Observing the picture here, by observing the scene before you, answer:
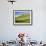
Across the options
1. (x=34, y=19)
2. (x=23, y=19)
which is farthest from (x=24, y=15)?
(x=34, y=19)

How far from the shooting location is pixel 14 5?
16.6ft

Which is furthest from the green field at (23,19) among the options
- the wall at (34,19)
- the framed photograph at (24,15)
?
the wall at (34,19)

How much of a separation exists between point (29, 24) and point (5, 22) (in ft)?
2.96

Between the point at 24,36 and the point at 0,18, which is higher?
the point at 0,18

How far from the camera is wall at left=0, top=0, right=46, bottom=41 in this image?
5.05m

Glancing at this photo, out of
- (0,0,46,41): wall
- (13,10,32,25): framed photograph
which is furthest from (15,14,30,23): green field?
(0,0,46,41): wall

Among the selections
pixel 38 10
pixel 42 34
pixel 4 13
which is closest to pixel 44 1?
pixel 38 10

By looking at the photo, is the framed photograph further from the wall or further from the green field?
the wall

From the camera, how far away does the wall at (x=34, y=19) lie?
5047 millimetres

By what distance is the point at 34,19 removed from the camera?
505 centimetres

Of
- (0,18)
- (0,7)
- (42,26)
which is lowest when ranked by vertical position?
(42,26)

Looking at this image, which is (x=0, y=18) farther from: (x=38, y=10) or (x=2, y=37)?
(x=38, y=10)

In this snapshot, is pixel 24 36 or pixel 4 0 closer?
pixel 24 36

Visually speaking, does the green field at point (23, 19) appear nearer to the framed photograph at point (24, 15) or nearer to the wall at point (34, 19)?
the framed photograph at point (24, 15)
